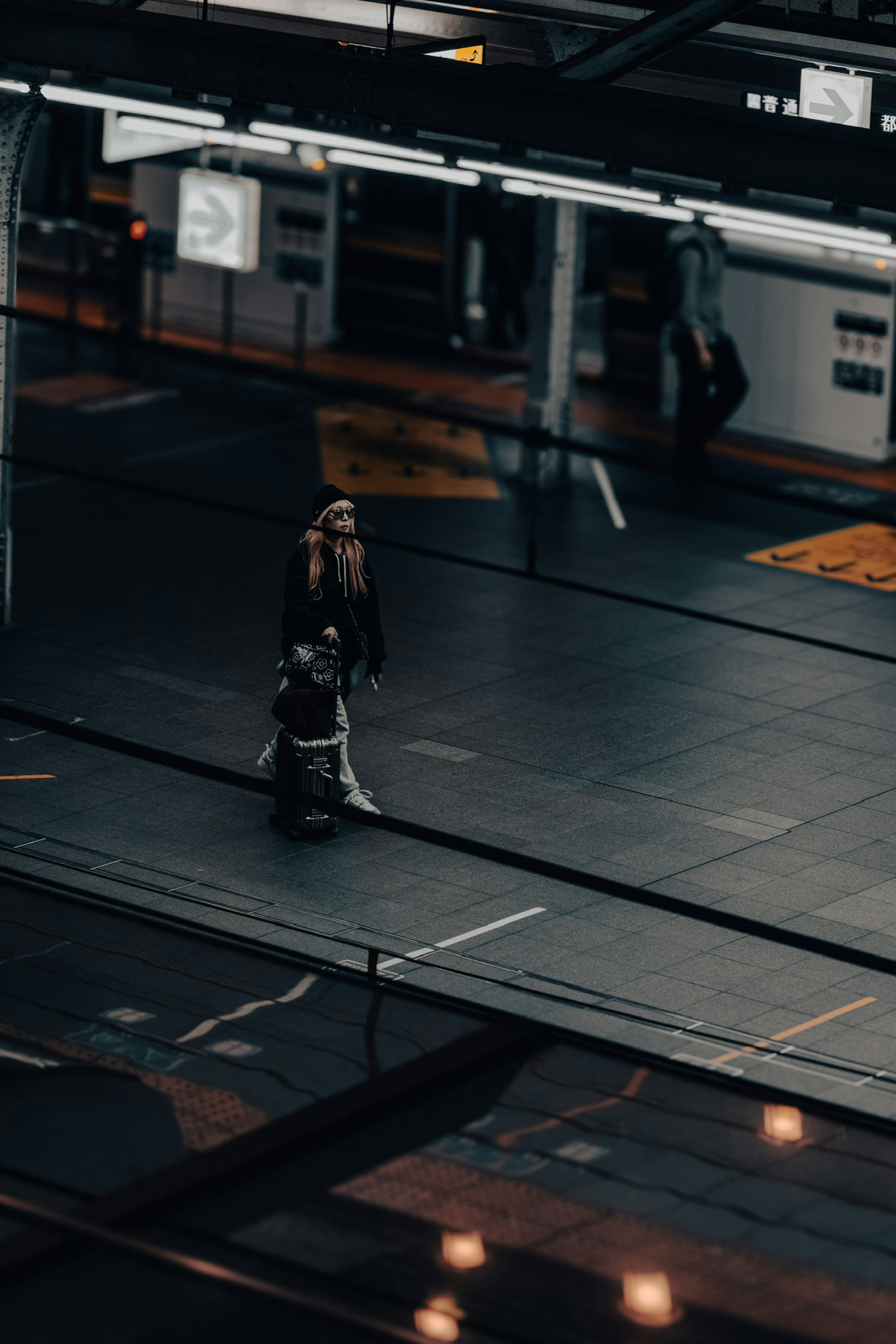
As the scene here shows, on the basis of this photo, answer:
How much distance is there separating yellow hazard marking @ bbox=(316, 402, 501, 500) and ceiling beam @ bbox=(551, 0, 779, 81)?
27.2 ft

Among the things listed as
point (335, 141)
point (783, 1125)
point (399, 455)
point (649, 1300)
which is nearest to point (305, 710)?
point (335, 141)

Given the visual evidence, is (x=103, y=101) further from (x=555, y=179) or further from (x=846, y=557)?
(x=846, y=557)

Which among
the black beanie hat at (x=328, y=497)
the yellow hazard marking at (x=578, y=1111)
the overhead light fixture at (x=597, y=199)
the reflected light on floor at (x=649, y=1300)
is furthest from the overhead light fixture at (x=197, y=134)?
the reflected light on floor at (x=649, y=1300)

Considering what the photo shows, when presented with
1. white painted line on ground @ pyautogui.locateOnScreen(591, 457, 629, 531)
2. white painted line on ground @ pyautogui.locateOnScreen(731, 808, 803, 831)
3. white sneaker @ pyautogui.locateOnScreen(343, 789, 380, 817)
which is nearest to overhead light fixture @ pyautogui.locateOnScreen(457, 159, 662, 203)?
white painted line on ground @ pyautogui.locateOnScreen(591, 457, 629, 531)

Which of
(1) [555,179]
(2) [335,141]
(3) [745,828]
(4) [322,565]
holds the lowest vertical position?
(3) [745,828]

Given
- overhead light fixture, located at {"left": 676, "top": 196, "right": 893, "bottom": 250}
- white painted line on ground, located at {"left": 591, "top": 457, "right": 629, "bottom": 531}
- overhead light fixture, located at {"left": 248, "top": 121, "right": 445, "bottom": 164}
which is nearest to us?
overhead light fixture, located at {"left": 248, "top": 121, "right": 445, "bottom": 164}

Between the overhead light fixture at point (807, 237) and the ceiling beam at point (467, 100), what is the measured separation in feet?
15.9

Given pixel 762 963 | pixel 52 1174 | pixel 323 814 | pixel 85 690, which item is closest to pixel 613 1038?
pixel 762 963

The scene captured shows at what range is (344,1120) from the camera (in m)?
6.97

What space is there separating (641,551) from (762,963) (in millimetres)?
7848

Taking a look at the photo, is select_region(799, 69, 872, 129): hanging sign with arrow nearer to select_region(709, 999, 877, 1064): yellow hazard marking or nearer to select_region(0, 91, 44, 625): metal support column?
select_region(0, 91, 44, 625): metal support column

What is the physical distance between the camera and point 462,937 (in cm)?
1109

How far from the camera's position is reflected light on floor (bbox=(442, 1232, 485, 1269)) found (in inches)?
235

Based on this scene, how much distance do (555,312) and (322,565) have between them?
28.2 feet
